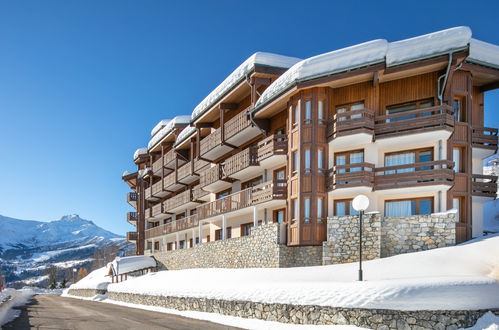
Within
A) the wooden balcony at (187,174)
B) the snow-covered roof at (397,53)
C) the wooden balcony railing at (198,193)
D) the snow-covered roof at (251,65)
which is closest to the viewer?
the snow-covered roof at (397,53)

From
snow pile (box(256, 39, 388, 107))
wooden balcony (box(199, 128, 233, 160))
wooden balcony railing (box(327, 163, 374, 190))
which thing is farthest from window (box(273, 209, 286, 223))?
snow pile (box(256, 39, 388, 107))

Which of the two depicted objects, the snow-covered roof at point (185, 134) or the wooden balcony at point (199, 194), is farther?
the snow-covered roof at point (185, 134)

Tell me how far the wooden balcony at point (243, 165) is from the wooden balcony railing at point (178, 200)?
10008 millimetres

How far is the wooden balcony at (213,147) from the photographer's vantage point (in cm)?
3378

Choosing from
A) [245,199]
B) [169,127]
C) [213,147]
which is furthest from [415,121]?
[169,127]

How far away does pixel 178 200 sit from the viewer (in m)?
44.4

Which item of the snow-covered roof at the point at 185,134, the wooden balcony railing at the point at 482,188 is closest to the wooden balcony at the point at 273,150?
the wooden balcony railing at the point at 482,188

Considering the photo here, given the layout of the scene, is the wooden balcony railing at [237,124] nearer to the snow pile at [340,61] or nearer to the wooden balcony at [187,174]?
the snow pile at [340,61]

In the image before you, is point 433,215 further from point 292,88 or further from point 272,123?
point 272,123

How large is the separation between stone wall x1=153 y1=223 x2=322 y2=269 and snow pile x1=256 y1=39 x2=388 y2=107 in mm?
8058

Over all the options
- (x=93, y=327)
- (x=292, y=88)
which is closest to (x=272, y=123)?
(x=292, y=88)

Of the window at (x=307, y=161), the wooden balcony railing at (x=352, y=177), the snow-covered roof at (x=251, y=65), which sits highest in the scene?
the snow-covered roof at (x=251, y=65)

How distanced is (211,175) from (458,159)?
18.1 metres

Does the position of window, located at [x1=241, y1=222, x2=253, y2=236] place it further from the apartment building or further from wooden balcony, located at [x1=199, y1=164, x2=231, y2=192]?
the apartment building
